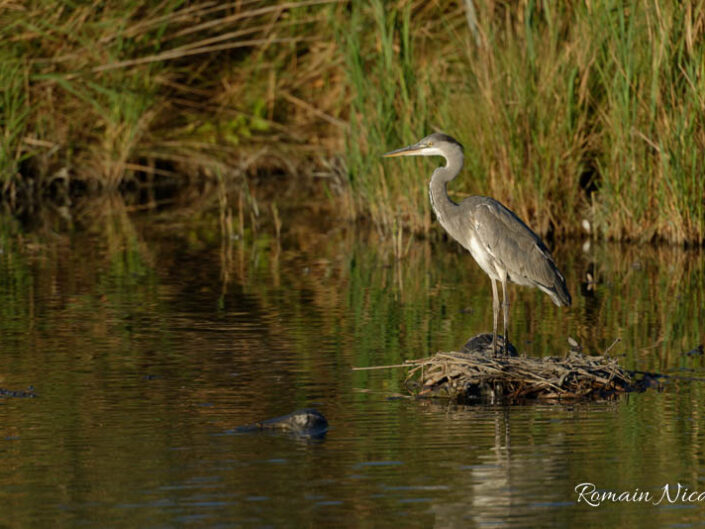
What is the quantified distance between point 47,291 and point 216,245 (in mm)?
3583

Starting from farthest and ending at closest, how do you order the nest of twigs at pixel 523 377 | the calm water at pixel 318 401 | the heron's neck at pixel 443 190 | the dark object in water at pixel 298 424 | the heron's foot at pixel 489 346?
the heron's neck at pixel 443 190 < the heron's foot at pixel 489 346 < the nest of twigs at pixel 523 377 < the dark object in water at pixel 298 424 < the calm water at pixel 318 401

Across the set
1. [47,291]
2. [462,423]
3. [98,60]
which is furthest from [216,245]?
[462,423]

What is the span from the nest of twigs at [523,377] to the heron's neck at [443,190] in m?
1.49

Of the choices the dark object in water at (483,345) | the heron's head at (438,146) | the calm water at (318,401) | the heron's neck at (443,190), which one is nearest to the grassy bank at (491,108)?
the calm water at (318,401)

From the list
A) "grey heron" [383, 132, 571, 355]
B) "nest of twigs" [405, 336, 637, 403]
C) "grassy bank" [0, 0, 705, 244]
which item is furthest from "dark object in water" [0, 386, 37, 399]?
"grassy bank" [0, 0, 705, 244]

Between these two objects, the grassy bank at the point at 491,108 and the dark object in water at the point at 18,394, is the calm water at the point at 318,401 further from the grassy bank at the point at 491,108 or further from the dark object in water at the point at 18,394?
the grassy bank at the point at 491,108

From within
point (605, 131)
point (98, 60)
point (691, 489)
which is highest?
point (98, 60)

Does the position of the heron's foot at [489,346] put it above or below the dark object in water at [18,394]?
above

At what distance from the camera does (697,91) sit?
1275 centimetres

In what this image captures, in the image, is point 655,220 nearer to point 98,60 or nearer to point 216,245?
point 216,245

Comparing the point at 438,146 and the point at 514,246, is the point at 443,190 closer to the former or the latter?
the point at 438,146

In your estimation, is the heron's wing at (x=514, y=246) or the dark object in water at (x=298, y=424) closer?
the dark object in water at (x=298, y=424)

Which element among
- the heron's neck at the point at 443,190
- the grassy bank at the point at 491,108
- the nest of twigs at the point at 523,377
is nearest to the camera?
the nest of twigs at the point at 523,377

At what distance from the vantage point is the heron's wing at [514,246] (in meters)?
8.45
